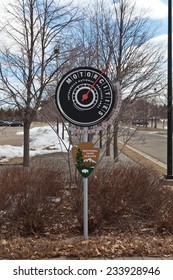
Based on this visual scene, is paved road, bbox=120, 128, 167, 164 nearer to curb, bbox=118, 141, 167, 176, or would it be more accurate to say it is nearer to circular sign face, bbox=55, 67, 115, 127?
curb, bbox=118, 141, 167, 176

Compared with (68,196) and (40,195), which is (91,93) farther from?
(68,196)

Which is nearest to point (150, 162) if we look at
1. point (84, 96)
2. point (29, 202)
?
point (29, 202)

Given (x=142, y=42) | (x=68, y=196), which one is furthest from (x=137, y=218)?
(x=142, y=42)

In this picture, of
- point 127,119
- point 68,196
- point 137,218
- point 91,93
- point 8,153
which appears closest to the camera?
point 91,93

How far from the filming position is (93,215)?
18.4 ft

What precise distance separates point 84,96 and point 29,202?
6.10 ft

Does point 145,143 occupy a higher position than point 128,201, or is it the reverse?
point 145,143

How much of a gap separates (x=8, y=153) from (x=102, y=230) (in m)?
14.4

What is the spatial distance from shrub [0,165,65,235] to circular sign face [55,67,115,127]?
1.52m

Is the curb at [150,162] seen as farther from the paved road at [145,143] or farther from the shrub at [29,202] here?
the shrub at [29,202]

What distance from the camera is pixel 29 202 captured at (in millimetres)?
5547

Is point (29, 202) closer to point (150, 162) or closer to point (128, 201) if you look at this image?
point (128, 201)

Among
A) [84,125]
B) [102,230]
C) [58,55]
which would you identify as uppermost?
[58,55]

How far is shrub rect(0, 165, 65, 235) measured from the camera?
17.9 feet
